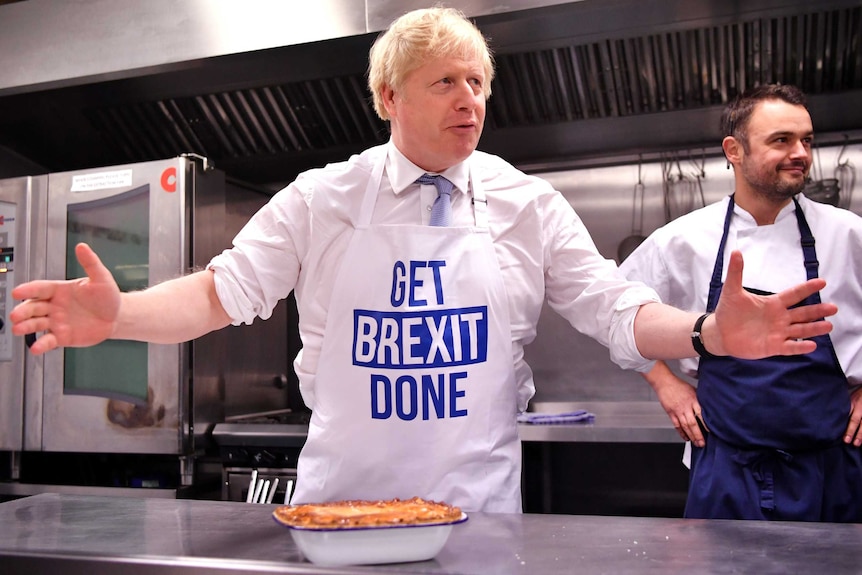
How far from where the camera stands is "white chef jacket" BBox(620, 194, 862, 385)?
6.75 ft

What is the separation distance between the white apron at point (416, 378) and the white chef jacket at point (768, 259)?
30.3 inches

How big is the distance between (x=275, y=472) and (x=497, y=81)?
70.3 inches

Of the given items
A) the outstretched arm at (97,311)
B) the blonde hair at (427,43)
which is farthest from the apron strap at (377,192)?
the outstretched arm at (97,311)

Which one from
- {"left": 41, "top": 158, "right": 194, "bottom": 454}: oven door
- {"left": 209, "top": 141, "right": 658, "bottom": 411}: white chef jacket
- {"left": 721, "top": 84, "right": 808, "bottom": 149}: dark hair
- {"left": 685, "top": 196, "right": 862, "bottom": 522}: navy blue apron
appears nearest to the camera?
{"left": 209, "top": 141, "right": 658, "bottom": 411}: white chef jacket

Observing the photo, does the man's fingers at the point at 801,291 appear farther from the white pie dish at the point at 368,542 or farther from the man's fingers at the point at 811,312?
the white pie dish at the point at 368,542

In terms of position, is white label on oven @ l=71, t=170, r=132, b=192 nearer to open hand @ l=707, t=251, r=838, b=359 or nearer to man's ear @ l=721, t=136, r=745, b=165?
man's ear @ l=721, t=136, r=745, b=165

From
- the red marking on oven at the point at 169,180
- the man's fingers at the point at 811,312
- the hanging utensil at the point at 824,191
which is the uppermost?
the red marking on oven at the point at 169,180

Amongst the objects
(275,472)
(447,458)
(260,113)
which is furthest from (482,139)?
(447,458)

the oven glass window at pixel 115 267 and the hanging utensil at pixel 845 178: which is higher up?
the hanging utensil at pixel 845 178

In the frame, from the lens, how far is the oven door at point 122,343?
3.06 metres

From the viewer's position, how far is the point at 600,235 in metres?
3.56

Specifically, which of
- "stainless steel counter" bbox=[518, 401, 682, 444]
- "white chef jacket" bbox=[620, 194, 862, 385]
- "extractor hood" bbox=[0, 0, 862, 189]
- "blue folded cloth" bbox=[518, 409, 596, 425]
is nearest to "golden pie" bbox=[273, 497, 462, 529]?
"white chef jacket" bbox=[620, 194, 862, 385]

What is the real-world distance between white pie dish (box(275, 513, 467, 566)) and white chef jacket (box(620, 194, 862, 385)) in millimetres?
1394

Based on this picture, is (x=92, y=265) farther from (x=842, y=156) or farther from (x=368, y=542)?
(x=842, y=156)
